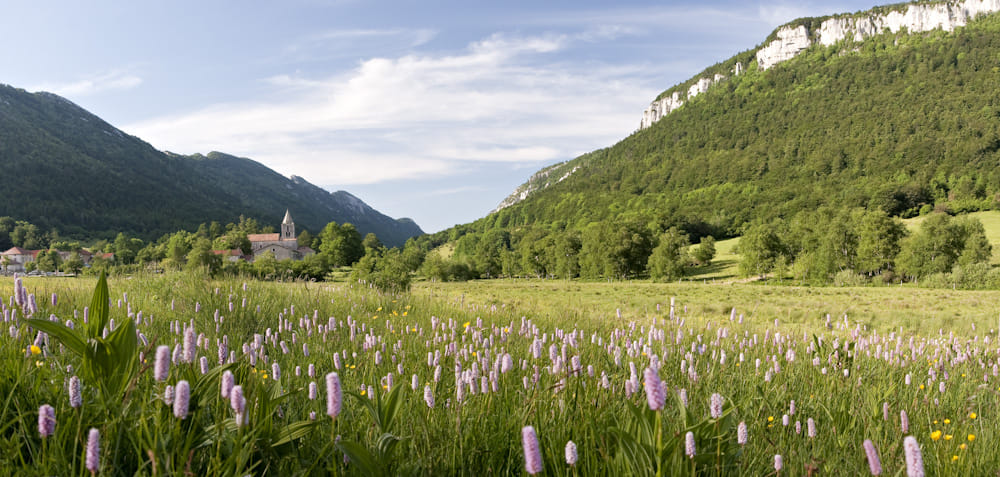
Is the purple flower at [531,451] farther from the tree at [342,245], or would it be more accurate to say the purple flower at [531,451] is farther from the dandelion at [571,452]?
the tree at [342,245]

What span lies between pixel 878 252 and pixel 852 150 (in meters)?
103

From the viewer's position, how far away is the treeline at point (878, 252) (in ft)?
185

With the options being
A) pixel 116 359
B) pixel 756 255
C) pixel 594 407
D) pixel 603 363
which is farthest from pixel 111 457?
pixel 756 255

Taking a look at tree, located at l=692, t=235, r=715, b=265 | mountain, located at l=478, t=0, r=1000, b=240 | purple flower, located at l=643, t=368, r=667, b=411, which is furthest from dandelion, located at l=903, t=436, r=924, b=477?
mountain, located at l=478, t=0, r=1000, b=240

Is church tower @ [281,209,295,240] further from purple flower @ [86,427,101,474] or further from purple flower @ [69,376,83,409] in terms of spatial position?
purple flower @ [86,427,101,474]

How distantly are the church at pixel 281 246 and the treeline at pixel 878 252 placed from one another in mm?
106454

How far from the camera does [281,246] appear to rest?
459 feet

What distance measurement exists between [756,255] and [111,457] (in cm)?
7996

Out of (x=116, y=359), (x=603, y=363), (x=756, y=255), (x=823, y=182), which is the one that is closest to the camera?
(x=116, y=359)

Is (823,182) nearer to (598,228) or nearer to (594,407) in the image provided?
(598,228)

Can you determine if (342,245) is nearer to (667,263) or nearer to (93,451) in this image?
(667,263)

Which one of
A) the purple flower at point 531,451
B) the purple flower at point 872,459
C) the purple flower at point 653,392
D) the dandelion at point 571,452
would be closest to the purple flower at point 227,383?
the purple flower at point 531,451

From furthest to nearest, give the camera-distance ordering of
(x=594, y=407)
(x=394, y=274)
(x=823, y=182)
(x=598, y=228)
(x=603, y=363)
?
(x=823, y=182), (x=598, y=228), (x=394, y=274), (x=603, y=363), (x=594, y=407)

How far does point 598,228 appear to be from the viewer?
8906 centimetres
